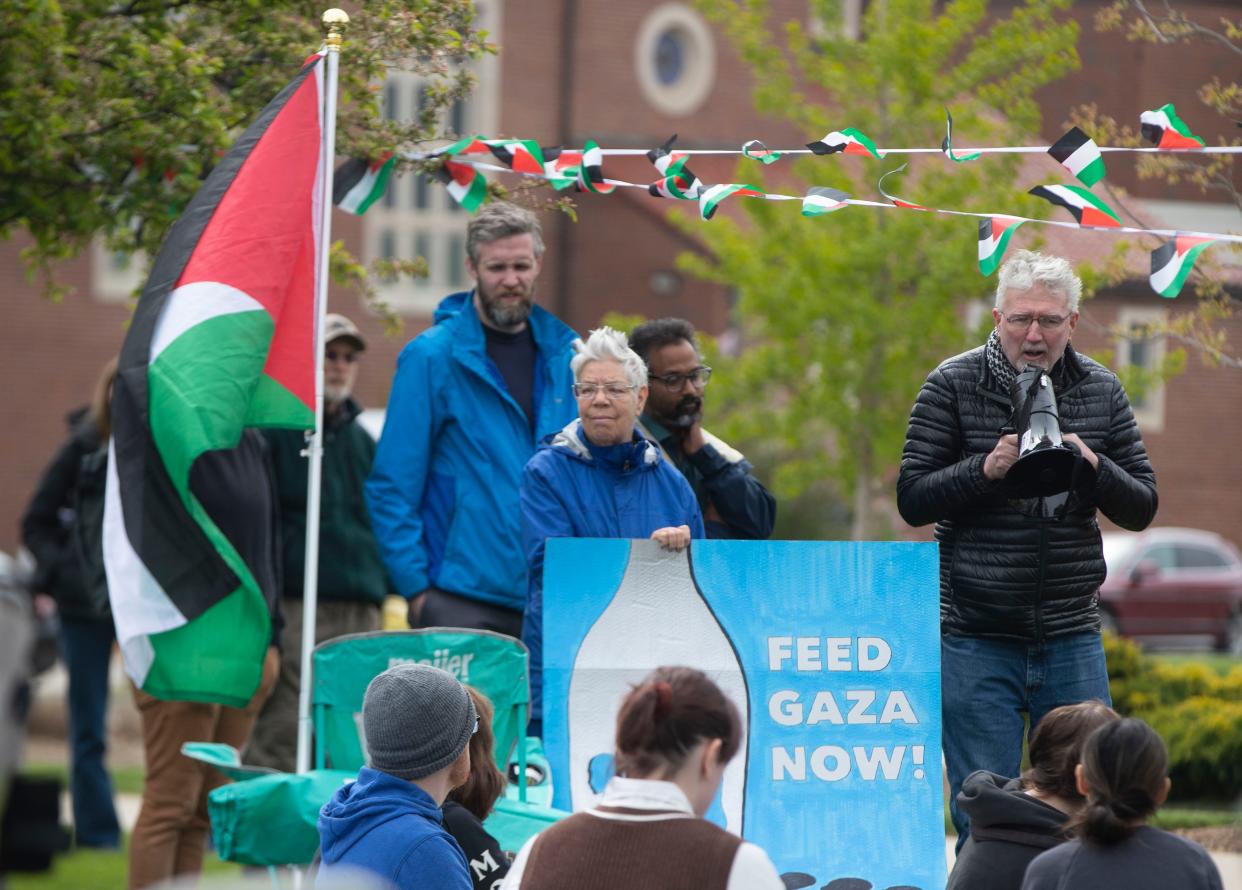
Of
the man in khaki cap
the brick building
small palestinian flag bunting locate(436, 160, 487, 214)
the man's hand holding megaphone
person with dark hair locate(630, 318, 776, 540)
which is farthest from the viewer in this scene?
the brick building

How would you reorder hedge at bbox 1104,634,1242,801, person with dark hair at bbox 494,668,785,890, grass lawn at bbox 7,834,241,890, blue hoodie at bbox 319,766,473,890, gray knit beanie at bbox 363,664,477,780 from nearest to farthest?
person with dark hair at bbox 494,668,785,890
blue hoodie at bbox 319,766,473,890
gray knit beanie at bbox 363,664,477,780
grass lawn at bbox 7,834,241,890
hedge at bbox 1104,634,1242,801

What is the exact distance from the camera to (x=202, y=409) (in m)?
5.96

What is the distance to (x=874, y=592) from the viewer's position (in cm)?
529

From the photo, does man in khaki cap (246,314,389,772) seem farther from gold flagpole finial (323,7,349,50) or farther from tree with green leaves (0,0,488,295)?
gold flagpole finial (323,7,349,50)

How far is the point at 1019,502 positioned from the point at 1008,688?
1.78ft

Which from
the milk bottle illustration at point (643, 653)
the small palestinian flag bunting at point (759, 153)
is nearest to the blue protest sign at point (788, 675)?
the milk bottle illustration at point (643, 653)

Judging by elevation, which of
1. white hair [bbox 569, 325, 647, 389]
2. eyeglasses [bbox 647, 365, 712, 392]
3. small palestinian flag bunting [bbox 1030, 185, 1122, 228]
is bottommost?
eyeglasses [bbox 647, 365, 712, 392]

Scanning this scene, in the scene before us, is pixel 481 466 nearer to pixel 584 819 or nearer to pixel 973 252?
pixel 584 819

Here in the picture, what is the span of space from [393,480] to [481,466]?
12.3 inches

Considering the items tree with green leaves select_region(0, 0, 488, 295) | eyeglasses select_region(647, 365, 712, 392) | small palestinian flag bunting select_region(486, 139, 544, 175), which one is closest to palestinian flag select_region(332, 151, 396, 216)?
tree with green leaves select_region(0, 0, 488, 295)

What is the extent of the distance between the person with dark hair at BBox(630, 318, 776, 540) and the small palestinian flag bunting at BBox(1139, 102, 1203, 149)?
163 cm

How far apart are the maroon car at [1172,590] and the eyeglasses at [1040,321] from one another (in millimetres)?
23259

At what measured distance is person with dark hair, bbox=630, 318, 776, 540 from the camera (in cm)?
607

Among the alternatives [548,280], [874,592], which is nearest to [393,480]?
[874,592]
